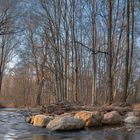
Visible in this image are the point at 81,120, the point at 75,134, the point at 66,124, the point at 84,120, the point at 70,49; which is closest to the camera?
the point at 75,134

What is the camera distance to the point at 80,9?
118 ft

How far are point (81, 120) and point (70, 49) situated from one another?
23627 mm

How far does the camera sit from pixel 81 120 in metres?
15.5

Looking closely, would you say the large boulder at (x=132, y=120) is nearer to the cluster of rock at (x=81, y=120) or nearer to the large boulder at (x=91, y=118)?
the cluster of rock at (x=81, y=120)

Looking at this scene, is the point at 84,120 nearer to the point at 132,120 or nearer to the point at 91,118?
the point at 91,118

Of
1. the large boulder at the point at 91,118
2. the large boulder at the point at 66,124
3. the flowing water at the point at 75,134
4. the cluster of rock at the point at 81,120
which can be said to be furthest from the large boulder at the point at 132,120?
the large boulder at the point at 66,124

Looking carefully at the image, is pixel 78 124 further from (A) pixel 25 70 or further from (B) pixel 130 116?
(A) pixel 25 70

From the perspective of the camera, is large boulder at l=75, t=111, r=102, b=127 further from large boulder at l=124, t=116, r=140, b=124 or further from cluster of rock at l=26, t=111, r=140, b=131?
large boulder at l=124, t=116, r=140, b=124

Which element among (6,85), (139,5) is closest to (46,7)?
(139,5)

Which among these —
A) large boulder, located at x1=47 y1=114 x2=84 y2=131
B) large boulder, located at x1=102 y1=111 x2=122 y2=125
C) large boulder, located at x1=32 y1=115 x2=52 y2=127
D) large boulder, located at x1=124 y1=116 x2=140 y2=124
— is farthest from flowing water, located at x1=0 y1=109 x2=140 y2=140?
large boulder, located at x1=124 y1=116 x2=140 y2=124

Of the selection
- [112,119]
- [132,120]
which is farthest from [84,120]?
[132,120]

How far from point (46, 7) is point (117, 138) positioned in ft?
76.5

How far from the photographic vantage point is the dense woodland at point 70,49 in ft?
100.0

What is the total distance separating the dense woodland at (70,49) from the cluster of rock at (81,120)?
5.79 m
